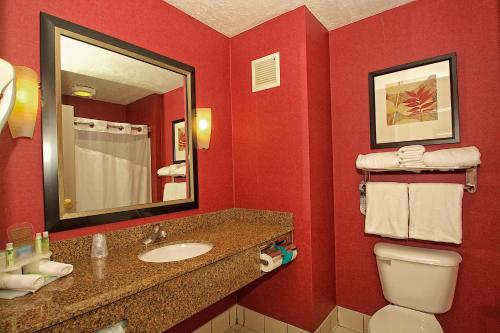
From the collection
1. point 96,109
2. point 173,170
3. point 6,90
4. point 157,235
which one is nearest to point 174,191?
point 173,170

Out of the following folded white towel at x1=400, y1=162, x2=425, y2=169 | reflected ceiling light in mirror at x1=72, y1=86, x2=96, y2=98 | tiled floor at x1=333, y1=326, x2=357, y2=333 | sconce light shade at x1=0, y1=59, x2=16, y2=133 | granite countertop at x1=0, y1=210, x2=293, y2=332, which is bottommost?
tiled floor at x1=333, y1=326, x2=357, y2=333

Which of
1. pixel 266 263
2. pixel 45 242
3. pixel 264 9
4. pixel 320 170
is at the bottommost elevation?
pixel 266 263

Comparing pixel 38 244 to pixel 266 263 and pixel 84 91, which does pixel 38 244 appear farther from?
pixel 266 263

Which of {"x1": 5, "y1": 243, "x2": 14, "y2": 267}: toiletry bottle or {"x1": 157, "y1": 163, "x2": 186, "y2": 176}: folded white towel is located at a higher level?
{"x1": 157, "y1": 163, "x2": 186, "y2": 176}: folded white towel

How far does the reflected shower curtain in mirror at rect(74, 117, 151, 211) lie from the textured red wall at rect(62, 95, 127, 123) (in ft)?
0.09

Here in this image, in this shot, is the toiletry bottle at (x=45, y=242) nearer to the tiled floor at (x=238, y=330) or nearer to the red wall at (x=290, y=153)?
the red wall at (x=290, y=153)

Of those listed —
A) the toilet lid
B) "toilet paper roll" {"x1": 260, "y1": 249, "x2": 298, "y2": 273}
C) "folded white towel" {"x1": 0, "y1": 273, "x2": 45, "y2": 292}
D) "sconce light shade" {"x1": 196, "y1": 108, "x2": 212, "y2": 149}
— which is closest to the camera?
"folded white towel" {"x1": 0, "y1": 273, "x2": 45, "y2": 292}

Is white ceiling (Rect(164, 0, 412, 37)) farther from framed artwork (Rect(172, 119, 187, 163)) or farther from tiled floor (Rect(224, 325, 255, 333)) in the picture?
tiled floor (Rect(224, 325, 255, 333))

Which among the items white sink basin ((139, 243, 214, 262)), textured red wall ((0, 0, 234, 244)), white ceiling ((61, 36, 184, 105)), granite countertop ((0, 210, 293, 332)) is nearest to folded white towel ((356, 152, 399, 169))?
granite countertop ((0, 210, 293, 332))

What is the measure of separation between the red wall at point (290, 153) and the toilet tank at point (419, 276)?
45 cm

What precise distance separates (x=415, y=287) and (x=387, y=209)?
476 mm

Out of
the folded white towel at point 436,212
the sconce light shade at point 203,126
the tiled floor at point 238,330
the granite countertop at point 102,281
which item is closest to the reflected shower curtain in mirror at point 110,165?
the granite countertop at point 102,281

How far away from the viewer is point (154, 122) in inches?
63.7

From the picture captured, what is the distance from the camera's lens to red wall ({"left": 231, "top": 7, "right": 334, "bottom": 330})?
179cm
